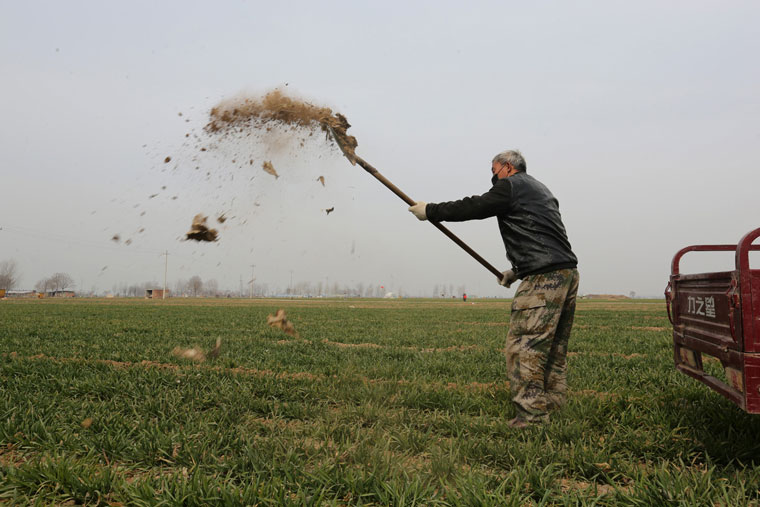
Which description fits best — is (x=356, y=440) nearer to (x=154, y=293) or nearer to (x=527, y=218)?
(x=527, y=218)

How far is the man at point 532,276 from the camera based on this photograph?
13.2 ft

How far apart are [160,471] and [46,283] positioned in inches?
7503

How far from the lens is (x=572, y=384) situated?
5.80 m

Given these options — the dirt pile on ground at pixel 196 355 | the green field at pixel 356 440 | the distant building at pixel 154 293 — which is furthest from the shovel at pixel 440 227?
the distant building at pixel 154 293

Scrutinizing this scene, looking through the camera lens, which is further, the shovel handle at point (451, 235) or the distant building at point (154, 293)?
the distant building at point (154, 293)

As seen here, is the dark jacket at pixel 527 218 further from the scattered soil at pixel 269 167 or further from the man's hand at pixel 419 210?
the scattered soil at pixel 269 167

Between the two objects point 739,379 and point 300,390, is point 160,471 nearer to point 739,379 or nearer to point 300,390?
point 300,390

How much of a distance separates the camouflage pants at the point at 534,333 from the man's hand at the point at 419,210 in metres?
1.24

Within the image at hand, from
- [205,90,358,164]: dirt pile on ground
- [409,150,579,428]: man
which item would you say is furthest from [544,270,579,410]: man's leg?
[205,90,358,164]: dirt pile on ground

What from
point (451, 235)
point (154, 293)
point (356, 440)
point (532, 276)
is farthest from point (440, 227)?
point (154, 293)

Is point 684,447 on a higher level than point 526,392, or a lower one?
lower

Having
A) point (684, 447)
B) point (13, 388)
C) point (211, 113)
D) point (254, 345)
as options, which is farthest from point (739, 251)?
point (254, 345)

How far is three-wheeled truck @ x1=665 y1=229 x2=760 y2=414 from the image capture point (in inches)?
104

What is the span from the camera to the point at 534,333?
4047 millimetres
